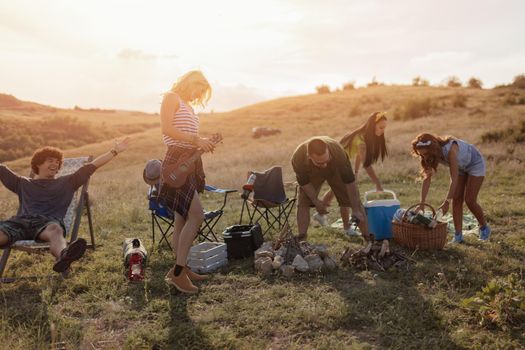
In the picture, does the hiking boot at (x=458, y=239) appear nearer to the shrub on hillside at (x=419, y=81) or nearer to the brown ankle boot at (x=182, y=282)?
the brown ankle boot at (x=182, y=282)

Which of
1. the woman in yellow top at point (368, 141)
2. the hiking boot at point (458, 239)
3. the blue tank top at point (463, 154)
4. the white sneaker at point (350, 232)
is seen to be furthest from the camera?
the woman in yellow top at point (368, 141)

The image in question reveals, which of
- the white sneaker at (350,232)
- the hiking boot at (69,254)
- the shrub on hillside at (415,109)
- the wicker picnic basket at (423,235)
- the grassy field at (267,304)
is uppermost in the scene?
the shrub on hillside at (415,109)

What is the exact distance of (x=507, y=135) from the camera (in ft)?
47.1

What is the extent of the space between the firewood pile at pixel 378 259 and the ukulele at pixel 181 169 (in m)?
1.91

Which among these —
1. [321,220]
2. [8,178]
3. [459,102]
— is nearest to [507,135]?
[321,220]

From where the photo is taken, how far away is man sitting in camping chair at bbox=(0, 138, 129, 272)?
471cm

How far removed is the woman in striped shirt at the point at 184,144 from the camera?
4.02 meters

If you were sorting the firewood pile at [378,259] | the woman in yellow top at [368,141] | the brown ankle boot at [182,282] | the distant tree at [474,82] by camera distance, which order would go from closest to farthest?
the brown ankle boot at [182,282] → the firewood pile at [378,259] → the woman in yellow top at [368,141] → the distant tree at [474,82]

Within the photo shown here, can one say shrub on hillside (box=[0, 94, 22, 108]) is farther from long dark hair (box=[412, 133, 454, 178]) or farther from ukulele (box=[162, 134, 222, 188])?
long dark hair (box=[412, 133, 454, 178])

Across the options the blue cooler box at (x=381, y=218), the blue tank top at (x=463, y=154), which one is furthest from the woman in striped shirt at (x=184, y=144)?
the blue tank top at (x=463, y=154)

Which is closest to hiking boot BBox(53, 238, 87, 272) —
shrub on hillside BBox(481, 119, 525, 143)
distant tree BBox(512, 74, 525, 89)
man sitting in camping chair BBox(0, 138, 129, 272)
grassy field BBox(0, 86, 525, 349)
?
grassy field BBox(0, 86, 525, 349)

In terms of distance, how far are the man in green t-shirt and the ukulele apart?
1.13 metres

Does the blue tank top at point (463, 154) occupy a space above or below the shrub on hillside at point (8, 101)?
below

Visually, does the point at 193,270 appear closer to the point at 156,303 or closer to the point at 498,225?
the point at 156,303
